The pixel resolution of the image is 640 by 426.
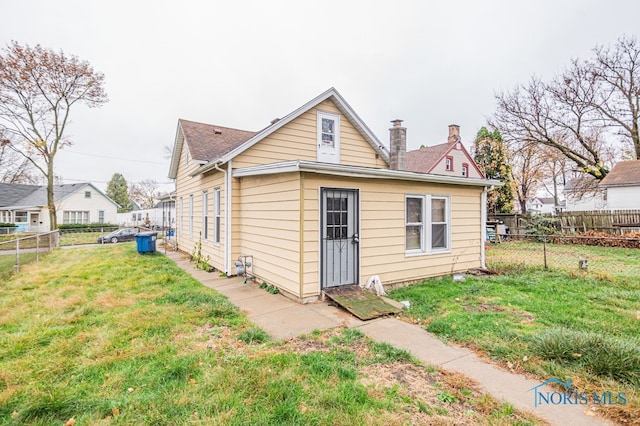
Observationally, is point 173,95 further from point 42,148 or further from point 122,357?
point 122,357

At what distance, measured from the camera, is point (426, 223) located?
24.1 ft

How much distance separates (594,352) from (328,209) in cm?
417

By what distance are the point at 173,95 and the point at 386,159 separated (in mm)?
14173

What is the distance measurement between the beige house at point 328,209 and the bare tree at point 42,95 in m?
16.1

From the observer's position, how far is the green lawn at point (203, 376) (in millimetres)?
2521

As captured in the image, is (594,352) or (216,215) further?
(216,215)

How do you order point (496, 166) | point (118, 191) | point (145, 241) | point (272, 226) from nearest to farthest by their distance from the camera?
point (272, 226) < point (145, 241) < point (496, 166) < point (118, 191)

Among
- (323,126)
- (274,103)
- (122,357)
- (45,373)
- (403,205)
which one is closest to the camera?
(45,373)

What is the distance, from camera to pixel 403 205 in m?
6.93

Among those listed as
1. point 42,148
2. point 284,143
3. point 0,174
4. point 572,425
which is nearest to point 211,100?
point 42,148

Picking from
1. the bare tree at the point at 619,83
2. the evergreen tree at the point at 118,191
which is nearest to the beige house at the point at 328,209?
the bare tree at the point at 619,83

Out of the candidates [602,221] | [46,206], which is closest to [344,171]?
[602,221]

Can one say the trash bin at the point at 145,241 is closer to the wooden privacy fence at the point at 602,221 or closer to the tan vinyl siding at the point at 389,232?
the tan vinyl siding at the point at 389,232

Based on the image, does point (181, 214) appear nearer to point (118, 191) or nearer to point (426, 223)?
point (426, 223)
